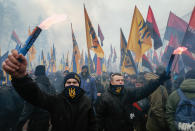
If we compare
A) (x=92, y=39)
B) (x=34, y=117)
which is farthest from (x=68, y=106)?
(x=92, y=39)

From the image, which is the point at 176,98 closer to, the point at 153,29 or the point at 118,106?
the point at 118,106

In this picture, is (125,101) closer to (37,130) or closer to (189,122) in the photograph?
(189,122)

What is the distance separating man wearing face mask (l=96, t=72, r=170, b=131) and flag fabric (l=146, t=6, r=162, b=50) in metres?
4.70

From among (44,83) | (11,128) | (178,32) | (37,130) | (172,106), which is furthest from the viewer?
(178,32)

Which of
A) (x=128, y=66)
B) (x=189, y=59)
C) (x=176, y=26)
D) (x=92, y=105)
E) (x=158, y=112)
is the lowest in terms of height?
(x=158, y=112)

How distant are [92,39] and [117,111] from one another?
5.42m

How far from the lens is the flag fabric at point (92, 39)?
278 inches

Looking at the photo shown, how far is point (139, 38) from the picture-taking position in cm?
684

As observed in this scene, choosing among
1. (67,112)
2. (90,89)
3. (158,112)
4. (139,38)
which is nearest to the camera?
(67,112)

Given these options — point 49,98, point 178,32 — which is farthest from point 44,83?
point 178,32

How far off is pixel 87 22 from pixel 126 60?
302cm

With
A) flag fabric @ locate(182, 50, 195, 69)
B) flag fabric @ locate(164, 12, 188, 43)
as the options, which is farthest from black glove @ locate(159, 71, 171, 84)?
flag fabric @ locate(164, 12, 188, 43)

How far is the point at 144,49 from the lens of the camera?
6594 millimetres

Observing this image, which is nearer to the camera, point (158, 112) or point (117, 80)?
point (117, 80)
